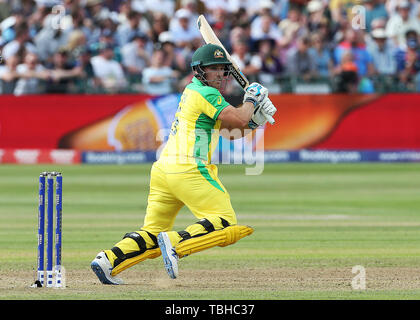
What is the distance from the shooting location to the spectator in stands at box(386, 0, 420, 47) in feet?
70.1

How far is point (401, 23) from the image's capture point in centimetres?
2156

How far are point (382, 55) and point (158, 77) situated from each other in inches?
187

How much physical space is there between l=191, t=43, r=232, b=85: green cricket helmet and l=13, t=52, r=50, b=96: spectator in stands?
12478 millimetres

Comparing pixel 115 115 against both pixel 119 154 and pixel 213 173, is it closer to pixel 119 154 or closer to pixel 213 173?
pixel 119 154

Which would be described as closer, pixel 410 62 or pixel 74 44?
pixel 74 44

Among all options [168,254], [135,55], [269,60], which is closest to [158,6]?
[135,55]

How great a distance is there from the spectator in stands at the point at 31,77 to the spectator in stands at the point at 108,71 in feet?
3.27

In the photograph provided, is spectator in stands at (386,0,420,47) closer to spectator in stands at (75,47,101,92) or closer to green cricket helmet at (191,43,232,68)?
spectator in stands at (75,47,101,92)

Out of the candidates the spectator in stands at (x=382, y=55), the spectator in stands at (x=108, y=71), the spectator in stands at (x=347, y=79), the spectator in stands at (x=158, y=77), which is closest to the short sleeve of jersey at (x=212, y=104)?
the spectator in stands at (x=158, y=77)

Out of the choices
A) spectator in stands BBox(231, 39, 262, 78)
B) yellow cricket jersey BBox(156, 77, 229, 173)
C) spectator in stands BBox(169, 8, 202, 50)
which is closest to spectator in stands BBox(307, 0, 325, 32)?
spectator in stands BBox(231, 39, 262, 78)

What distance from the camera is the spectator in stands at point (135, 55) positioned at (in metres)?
20.4

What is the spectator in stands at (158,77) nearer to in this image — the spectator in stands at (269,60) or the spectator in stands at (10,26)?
the spectator in stands at (269,60)

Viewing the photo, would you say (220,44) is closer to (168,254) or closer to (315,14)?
(168,254)
